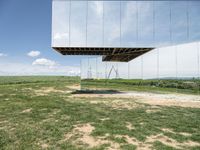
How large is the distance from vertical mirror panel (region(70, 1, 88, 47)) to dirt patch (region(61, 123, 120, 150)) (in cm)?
1126

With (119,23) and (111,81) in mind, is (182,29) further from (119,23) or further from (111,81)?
(111,81)

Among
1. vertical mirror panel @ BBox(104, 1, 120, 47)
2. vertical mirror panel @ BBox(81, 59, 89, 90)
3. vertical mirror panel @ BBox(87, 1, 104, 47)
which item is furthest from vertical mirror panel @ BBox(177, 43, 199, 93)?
vertical mirror panel @ BBox(81, 59, 89, 90)

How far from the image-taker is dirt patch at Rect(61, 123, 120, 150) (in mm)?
4410

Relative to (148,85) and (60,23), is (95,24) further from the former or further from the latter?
(148,85)

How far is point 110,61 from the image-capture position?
19.8 meters

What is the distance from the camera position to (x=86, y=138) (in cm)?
488

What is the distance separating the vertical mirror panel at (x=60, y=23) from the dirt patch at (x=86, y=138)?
11279mm

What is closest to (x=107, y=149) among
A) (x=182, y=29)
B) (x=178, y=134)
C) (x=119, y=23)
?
(x=178, y=134)

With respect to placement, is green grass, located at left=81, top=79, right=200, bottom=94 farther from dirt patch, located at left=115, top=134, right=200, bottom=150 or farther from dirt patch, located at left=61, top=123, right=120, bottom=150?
dirt patch, located at left=115, top=134, right=200, bottom=150

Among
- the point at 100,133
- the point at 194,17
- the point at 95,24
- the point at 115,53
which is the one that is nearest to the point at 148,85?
the point at 115,53

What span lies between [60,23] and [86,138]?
43.7 ft

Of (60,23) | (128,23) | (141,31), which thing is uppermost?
(128,23)

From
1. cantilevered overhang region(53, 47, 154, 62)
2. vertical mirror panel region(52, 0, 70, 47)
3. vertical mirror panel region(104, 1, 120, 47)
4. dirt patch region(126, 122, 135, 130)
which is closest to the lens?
dirt patch region(126, 122, 135, 130)

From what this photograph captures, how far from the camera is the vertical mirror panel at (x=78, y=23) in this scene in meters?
15.5
